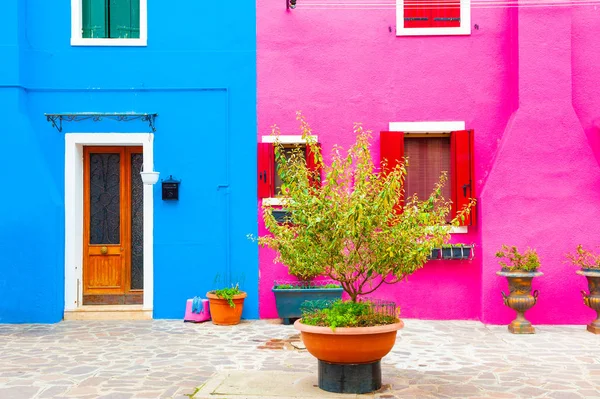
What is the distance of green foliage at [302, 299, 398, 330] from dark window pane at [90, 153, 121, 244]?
502 cm

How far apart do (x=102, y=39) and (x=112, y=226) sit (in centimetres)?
279

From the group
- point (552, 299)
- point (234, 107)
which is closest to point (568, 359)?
point (552, 299)

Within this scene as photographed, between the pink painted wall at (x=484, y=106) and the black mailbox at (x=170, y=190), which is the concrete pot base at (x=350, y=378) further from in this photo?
the black mailbox at (x=170, y=190)

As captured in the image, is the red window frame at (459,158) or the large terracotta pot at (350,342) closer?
the large terracotta pot at (350,342)

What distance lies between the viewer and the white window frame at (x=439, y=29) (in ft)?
32.3

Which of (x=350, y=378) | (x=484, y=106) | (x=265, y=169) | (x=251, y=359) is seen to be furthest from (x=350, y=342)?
(x=484, y=106)

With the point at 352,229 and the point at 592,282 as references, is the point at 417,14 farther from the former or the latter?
the point at 352,229

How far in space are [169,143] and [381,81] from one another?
3266mm

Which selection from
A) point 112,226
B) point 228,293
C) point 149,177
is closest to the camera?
point 228,293

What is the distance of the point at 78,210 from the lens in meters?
9.98

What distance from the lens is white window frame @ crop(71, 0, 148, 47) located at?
993 centimetres

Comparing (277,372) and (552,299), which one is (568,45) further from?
(277,372)

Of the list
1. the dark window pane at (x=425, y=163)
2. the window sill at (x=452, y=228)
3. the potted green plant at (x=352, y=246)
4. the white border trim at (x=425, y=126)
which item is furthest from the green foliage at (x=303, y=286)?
the potted green plant at (x=352, y=246)

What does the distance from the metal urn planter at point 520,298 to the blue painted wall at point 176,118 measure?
3589 mm
